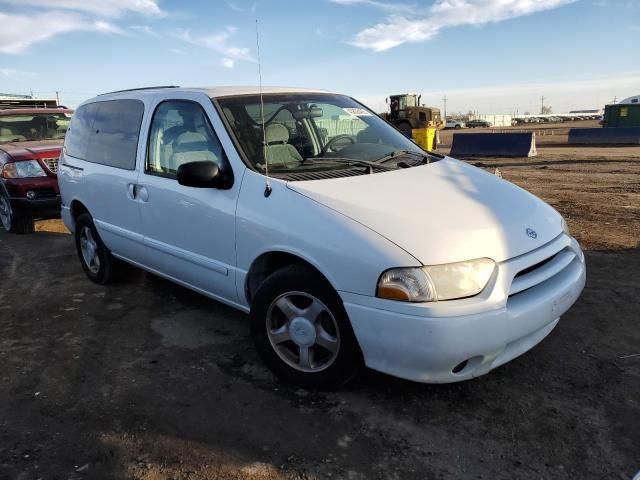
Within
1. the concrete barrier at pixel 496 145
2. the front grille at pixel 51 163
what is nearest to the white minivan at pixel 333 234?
the front grille at pixel 51 163

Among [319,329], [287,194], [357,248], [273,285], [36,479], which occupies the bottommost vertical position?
[36,479]

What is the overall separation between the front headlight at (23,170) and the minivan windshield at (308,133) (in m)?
4.85

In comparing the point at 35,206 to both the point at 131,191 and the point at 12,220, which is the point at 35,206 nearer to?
the point at 12,220

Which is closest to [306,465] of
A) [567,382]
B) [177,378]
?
[177,378]

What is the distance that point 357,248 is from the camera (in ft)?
8.43

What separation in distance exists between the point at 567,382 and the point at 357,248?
5.13 ft

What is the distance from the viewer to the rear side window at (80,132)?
16.2 ft

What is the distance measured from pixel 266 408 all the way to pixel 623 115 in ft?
114

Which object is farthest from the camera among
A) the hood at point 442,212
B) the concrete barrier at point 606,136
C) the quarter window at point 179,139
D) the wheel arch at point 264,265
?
the concrete barrier at point 606,136

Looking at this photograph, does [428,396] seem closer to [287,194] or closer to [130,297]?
[287,194]

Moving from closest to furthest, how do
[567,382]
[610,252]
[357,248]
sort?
[357,248], [567,382], [610,252]

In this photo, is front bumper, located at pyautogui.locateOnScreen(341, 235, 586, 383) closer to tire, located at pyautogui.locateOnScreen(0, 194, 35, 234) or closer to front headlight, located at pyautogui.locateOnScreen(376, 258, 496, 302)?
front headlight, located at pyautogui.locateOnScreen(376, 258, 496, 302)

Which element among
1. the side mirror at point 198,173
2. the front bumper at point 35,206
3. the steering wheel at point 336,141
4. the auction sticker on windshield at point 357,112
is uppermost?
the auction sticker on windshield at point 357,112

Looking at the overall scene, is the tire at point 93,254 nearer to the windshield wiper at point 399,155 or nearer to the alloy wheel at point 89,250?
the alloy wheel at point 89,250
